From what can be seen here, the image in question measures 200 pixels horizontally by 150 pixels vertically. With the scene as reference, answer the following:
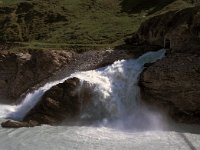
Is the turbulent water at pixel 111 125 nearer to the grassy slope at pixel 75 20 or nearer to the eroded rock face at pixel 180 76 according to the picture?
the eroded rock face at pixel 180 76

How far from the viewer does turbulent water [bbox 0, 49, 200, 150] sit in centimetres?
2680

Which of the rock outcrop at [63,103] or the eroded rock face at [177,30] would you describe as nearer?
the eroded rock face at [177,30]

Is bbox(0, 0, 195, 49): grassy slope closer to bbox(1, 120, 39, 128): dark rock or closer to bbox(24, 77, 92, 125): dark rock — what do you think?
bbox(24, 77, 92, 125): dark rock

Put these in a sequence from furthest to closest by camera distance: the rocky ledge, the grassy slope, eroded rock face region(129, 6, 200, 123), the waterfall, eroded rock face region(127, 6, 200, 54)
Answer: the grassy slope
the waterfall
eroded rock face region(127, 6, 200, 54)
the rocky ledge
eroded rock face region(129, 6, 200, 123)

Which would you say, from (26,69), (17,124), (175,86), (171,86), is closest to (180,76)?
(175,86)

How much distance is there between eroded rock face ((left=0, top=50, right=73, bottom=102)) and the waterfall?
463 cm

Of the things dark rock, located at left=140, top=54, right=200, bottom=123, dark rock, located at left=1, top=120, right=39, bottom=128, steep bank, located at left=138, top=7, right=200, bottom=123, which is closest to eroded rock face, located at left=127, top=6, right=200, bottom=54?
steep bank, located at left=138, top=7, right=200, bottom=123

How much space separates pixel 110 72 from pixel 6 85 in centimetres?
1168

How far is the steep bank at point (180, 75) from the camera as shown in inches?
1167

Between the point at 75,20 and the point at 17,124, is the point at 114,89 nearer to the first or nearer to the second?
the point at 17,124

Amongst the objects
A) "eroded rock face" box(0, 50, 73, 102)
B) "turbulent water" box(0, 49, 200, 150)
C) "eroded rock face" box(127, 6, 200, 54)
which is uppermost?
"eroded rock face" box(127, 6, 200, 54)

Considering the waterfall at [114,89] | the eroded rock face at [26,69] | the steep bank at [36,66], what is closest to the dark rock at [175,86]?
the waterfall at [114,89]

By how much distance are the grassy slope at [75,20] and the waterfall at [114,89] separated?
7950 millimetres

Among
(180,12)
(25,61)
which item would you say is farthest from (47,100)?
(180,12)
